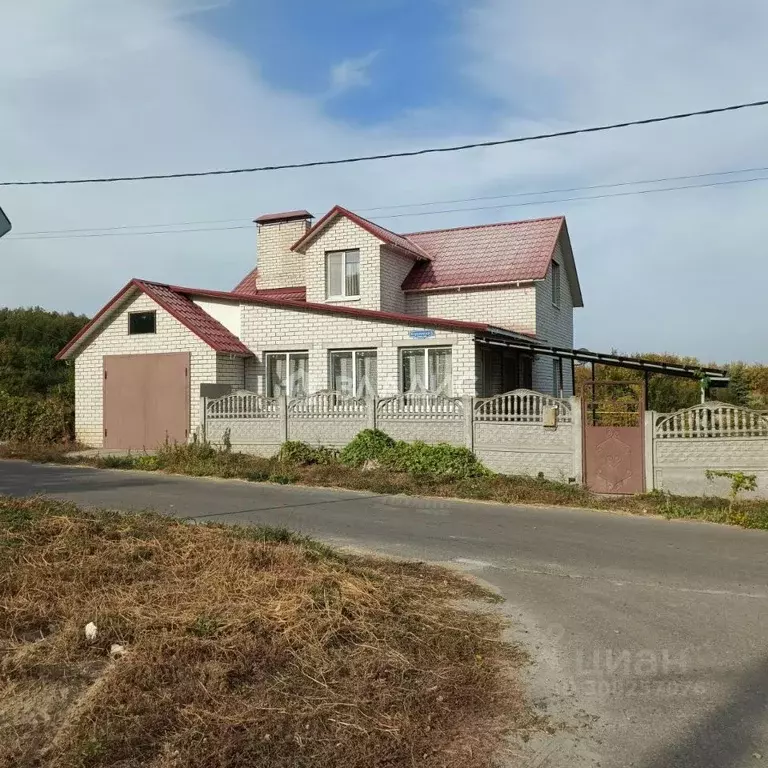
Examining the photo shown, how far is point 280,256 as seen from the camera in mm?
23891

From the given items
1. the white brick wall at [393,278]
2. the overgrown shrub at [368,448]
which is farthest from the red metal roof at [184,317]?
the overgrown shrub at [368,448]

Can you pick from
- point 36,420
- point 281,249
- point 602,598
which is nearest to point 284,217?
point 281,249

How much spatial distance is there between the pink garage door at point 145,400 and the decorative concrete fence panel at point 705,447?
11.7 meters

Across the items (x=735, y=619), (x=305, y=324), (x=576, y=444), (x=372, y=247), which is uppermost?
(x=372, y=247)

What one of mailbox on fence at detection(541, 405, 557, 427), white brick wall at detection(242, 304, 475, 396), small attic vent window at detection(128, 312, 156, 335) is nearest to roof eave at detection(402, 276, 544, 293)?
white brick wall at detection(242, 304, 475, 396)

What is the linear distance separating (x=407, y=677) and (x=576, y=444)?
31.5ft

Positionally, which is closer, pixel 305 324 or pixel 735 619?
pixel 735 619

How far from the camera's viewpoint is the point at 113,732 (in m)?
3.50

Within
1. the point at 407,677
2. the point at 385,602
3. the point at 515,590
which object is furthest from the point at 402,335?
the point at 407,677

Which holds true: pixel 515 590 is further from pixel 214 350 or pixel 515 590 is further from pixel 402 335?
pixel 214 350

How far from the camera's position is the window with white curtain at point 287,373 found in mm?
19328

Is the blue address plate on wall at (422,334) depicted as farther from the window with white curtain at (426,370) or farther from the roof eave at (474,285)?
the roof eave at (474,285)

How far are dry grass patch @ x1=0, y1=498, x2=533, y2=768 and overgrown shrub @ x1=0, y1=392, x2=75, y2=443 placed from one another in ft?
50.8

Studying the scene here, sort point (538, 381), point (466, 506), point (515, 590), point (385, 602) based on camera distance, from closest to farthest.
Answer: point (385, 602)
point (515, 590)
point (466, 506)
point (538, 381)
